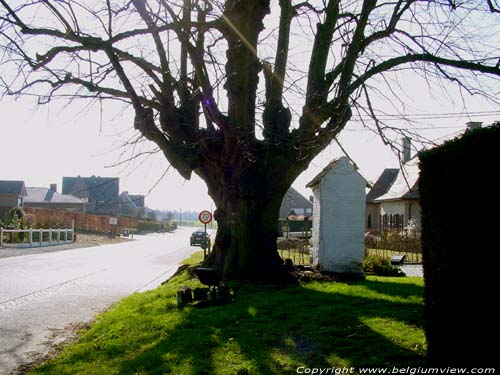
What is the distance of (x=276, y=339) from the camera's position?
7074mm

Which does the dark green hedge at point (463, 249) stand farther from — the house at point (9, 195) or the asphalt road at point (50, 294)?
the house at point (9, 195)

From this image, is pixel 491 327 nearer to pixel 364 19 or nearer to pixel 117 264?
pixel 364 19

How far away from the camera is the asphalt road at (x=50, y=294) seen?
866cm

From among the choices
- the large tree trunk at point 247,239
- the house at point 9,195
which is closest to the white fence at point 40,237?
the large tree trunk at point 247,239

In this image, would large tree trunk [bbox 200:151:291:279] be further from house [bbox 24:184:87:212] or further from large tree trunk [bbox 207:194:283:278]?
house [bbox 24:184:87:212]

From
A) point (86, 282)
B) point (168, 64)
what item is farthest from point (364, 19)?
point (86, 282)

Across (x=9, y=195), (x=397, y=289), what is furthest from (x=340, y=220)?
(x=9, y=195)

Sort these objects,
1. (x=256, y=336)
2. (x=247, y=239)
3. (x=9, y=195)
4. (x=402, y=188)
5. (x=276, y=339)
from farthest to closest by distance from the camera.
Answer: (x=9, y=195), (x=402, y=188), (x=247, y=239), (x=256, y=336), (x=276, y=339)

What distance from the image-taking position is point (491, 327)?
4.31m

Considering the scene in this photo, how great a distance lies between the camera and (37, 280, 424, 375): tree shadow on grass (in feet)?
19.6

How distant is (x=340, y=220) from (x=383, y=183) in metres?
33.7

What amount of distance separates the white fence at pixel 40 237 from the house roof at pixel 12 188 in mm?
27207

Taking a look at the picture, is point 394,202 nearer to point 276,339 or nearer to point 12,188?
point 276,339

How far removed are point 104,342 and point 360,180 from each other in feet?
32.2
